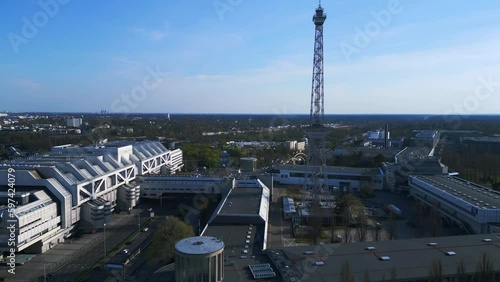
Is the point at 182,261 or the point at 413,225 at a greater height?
the point at 182,261

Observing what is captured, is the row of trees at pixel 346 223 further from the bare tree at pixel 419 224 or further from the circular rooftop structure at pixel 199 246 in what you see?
the circular rooftop structure at pixel 199 246

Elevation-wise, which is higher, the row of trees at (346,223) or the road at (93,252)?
the row of trees at (346,223)

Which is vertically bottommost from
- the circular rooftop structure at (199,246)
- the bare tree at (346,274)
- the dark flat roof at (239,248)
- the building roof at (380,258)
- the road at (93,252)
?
the road at (93,252)

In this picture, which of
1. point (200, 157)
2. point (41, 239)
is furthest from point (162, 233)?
point (200, 157)

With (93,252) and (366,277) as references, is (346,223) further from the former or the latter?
(93,252)

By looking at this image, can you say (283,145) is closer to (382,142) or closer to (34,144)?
(382,142)

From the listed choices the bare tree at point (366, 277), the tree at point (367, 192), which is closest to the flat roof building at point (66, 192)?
the bare tree at point (366, 277)

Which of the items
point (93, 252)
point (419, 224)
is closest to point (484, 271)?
point (419, 224)
